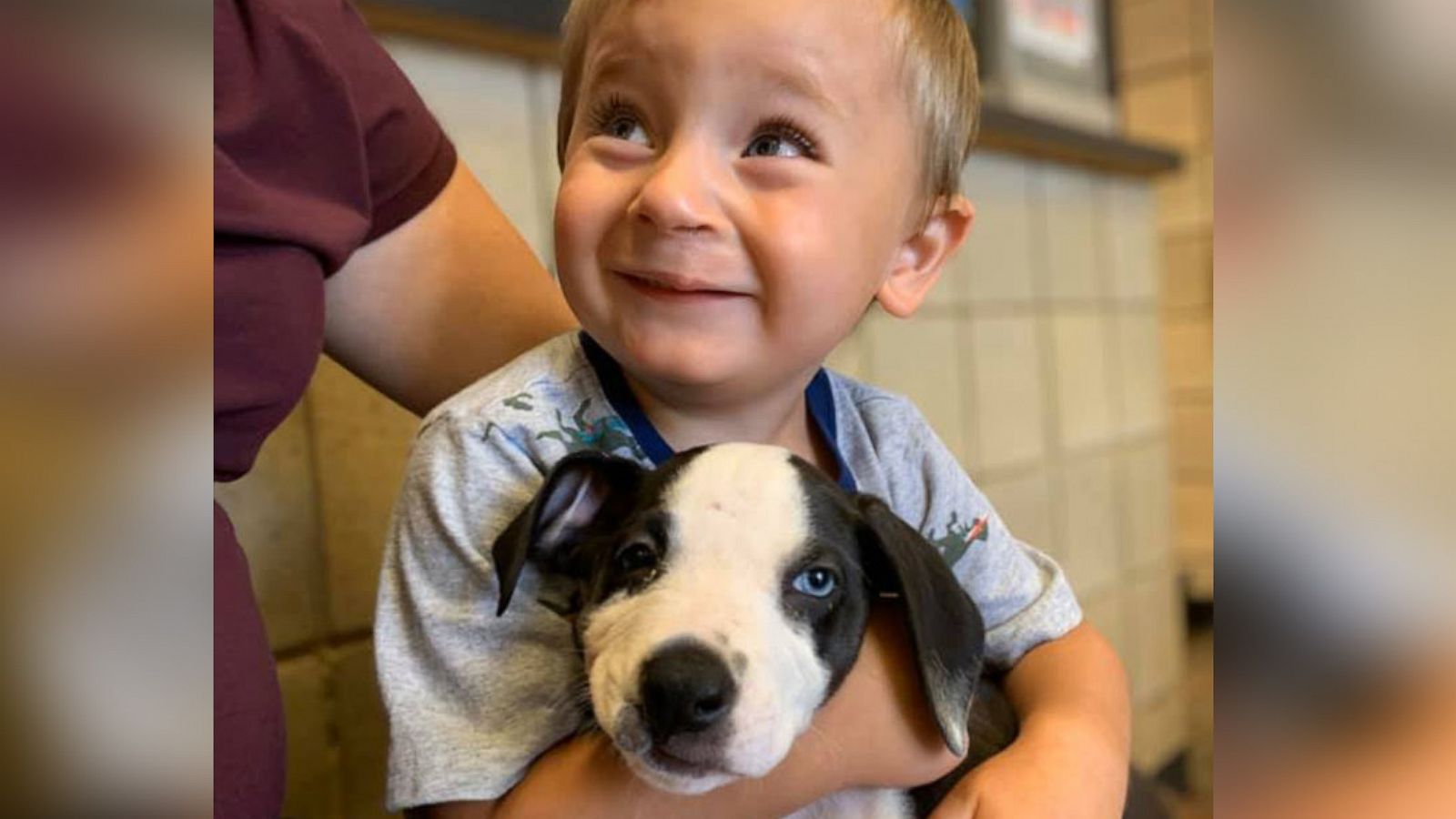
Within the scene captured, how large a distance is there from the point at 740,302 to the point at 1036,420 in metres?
1.31

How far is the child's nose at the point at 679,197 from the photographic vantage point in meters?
0.66

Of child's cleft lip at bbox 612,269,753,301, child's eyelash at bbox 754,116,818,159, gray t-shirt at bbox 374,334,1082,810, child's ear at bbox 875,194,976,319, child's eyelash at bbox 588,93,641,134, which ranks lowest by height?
gray t-shirt at bbox 374,334,1082,810

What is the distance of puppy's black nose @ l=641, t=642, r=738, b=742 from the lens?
0.53m

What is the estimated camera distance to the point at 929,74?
30.7 inches

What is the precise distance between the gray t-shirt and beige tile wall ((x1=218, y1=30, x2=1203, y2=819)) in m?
0.29

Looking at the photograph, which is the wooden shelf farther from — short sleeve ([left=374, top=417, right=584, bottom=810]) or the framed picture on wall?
short sleeve ([left=374, top=417, right=584, bottom=810])

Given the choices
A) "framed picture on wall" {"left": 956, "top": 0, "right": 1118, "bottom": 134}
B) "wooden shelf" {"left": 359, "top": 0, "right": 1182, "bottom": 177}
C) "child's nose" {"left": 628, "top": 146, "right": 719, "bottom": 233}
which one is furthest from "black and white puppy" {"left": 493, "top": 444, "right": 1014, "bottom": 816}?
"framed picture on wall" {"left": 956, "top": 0, "right": 1118, "bottom": 134}

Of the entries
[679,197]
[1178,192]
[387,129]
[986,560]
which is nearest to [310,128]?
[387,129]

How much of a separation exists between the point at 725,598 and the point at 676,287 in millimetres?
197

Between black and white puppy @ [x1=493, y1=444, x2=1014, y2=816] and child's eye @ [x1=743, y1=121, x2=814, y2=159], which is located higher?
child's eye @ [x1=743, y1=121, x2=814, y2=159]

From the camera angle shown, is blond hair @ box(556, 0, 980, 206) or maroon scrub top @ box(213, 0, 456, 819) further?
blond hair @ box(556, 0, 980, 206)

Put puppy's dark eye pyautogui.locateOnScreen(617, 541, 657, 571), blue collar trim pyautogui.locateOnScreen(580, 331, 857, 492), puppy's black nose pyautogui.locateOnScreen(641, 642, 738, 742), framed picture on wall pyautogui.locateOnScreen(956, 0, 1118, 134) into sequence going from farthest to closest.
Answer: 1. framed picture on wall pyautogui.locateOnScreen(956, 0, 1118, 134)
2. blue collar trim pyautogui.locateOnScreen(580, 331, 857, 492)
3. puppy's dark eye pyautogui.locateOnScreen(617, 541, 657, 571)
4. puppy's black nose pyautogui.locateOnScreen(641, 642, 738, 742)

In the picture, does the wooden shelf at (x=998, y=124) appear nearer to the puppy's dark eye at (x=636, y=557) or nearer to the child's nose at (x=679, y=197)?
the child's nose at (x=679, y=197)

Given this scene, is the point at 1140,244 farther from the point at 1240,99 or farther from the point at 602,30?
the point at 1240,99
